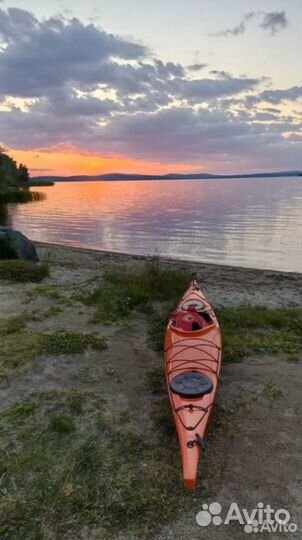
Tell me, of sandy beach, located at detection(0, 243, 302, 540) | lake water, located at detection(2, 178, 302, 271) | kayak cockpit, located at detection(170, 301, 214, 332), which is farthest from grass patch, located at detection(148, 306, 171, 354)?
lake water, located at detection(2, 178, 302, 271)

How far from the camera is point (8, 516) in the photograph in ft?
13.3

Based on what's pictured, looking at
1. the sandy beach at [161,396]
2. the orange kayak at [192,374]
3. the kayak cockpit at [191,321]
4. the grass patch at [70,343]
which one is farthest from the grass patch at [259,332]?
the grass patch at [70,343]

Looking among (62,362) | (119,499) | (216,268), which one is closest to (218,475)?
(119,499)

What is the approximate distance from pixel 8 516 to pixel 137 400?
2572mm

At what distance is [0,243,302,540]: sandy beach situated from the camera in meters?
4.28

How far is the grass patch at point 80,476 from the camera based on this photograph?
400 cm

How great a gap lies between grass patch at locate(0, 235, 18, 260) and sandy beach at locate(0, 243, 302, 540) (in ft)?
13.8

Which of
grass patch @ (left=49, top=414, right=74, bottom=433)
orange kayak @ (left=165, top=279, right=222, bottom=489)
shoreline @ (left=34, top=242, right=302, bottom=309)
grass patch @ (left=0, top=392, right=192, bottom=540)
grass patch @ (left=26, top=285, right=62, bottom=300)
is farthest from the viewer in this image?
shoreline @ (left=34, top=242, right=302, bottom=309)

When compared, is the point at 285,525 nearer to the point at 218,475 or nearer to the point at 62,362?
the point at 218,475

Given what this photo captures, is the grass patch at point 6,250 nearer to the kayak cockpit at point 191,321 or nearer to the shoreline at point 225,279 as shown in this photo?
the shoreline at point 225,279

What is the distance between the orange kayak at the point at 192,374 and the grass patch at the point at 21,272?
6.61 m

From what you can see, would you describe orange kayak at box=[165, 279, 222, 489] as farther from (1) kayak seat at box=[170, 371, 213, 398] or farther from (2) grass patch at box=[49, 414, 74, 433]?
(2) grass patch at box=[49, 414, 74, 433]

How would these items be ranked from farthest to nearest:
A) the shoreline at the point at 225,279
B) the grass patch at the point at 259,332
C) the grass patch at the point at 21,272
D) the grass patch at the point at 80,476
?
the grass patch at the point at 21,272
the shoreline at the point at 225,279
the grass patch at the point at 259,332
the grass patch at the point at 80,476

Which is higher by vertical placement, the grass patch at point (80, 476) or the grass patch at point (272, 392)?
the grass patch at point (80, 476)
